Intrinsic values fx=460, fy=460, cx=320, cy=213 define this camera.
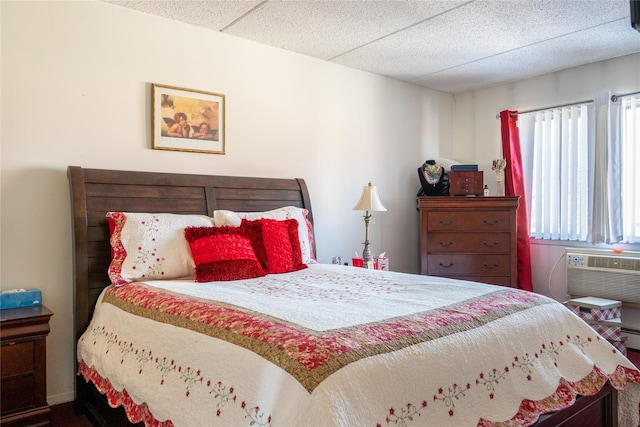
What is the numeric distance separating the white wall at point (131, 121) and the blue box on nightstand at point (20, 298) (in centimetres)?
16

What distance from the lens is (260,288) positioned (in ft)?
7.44

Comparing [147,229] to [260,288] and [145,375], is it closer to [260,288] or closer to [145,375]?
[260,288]

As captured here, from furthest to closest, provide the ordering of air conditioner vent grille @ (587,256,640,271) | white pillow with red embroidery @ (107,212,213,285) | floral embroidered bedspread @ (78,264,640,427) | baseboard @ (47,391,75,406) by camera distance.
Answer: air conditioner vent grille @ (587,256,640,271) → baseboard @ (47,391,75,406) → white pillow with red embroidery @ (107,212,213,285) → floral embroidered bedspread @ (78,264,640,427)

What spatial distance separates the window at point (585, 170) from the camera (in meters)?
3.79

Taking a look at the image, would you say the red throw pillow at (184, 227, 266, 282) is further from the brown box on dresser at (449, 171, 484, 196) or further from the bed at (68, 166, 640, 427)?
the brown box on dresser at (449, 171, 484, 196)

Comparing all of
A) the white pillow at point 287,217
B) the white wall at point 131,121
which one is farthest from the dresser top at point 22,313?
the white pillow at point 287,217

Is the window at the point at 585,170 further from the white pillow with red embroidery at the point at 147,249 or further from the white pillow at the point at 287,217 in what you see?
the white pillow with red embroidery at the point at 147,249

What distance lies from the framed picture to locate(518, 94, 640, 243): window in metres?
2.99

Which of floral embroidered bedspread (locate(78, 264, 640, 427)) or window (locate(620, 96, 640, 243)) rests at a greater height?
window (locate(620, 96, 640, 243))

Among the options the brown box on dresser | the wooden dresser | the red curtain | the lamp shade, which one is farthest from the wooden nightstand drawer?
the red curtain

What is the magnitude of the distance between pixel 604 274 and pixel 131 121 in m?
3.79

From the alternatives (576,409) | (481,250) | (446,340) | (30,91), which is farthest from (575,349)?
(30,91)

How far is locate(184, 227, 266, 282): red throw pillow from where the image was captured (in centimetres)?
251

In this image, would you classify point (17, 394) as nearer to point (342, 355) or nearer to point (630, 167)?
point (342, 355)
